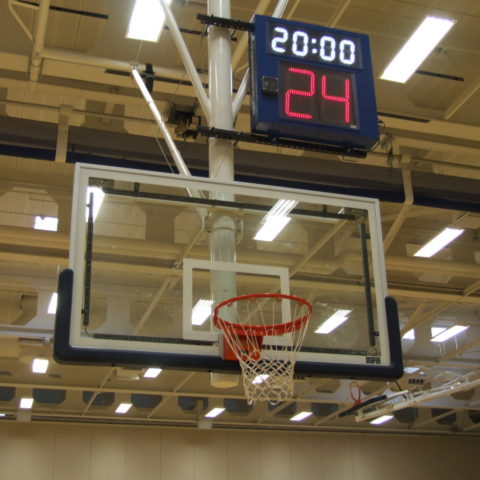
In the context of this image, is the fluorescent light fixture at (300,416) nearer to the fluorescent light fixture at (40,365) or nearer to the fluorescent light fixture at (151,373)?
the fluorescent light fixture at (151,373)

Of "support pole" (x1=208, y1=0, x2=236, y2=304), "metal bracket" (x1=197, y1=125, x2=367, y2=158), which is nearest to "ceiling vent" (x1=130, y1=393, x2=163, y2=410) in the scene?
"support pole" (x1=208, y1=0, x2=236, y2=304)

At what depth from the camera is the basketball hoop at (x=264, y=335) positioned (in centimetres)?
531

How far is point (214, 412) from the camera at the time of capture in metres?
21.7

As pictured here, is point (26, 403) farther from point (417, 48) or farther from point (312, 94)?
point (312, 94)

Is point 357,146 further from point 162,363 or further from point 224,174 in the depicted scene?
point 162,363

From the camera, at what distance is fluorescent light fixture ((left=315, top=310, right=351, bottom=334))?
5.64m

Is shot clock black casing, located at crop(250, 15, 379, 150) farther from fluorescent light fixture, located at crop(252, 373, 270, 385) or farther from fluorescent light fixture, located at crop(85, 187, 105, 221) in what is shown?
fluorescent light fixture, located at crop(252, 373, 270, 385)

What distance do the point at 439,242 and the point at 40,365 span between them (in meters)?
9.96

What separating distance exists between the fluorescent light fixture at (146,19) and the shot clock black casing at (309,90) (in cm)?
205

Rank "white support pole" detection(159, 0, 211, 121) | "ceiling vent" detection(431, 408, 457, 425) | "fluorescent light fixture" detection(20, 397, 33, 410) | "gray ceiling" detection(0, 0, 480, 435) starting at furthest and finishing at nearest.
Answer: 1. "ceiling vent" detection(431, 408, 457, 425)
2. "fluorescent light fixture" detection(20, 397, 33, 410)
3. "gray ceiling" detection(0, 0, 480, 435)
4. "white support pole" detection(159, 0, 211, 121)

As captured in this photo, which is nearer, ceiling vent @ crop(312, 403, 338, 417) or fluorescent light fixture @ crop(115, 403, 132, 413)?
fluorescent light fixture @ crop(115, 403, 132, 413)

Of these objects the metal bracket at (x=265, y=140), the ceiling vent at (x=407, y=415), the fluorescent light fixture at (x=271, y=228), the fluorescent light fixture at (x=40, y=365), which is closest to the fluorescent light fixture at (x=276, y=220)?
the fluorescent light fixture at (x=271, y=228)

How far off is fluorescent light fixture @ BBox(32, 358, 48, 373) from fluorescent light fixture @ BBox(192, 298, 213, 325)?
38.9ft

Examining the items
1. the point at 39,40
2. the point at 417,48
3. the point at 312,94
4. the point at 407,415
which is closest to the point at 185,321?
the point at 312,94
